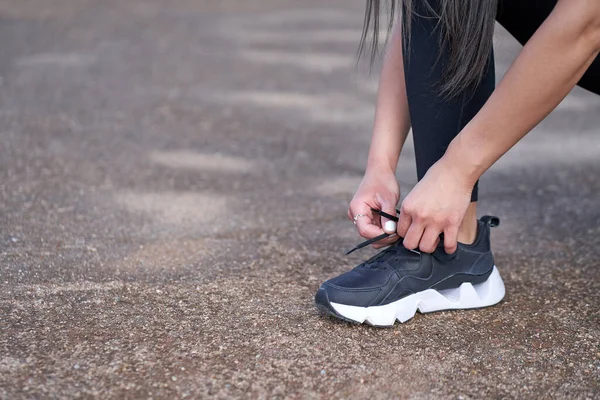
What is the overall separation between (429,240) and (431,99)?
228mm

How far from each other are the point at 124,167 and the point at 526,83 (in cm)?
131

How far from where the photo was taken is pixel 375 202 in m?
1.21

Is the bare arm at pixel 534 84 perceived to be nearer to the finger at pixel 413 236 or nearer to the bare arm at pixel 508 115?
the bare arm at pixel 508 115

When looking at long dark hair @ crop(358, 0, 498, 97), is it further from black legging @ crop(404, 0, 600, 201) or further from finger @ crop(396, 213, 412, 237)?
finger @ crop(396, 213, 412, 237)

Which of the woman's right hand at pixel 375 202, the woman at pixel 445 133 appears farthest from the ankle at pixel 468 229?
the woman's right hand at pixel 375 202

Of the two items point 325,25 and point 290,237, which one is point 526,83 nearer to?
point 290,237

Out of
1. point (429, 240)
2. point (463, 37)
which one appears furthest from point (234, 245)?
point (463, 37)

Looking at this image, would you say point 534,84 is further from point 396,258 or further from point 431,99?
point 396,258

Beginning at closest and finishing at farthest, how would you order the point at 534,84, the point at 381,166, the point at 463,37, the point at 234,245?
the point at 534,84, the point at 463,37, the point at 381,166, the point at 234,245

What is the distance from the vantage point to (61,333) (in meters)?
1.11

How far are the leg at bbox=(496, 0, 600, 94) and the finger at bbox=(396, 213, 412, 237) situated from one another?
40cm

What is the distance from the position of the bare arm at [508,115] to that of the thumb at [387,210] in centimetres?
2

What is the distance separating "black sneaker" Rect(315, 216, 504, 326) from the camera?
1136mm

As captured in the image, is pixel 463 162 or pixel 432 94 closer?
pixel 463 162
